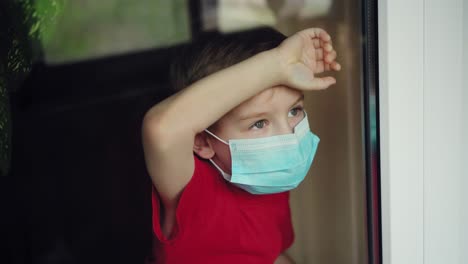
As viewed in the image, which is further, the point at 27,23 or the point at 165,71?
the point at 165,71

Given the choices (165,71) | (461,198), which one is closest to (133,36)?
(165,71)

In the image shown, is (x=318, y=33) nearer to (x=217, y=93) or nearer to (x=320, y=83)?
(x=320, y=83)

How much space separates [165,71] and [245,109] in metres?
0.18

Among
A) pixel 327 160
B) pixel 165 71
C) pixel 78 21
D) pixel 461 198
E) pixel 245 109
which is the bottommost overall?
pixel 461 198

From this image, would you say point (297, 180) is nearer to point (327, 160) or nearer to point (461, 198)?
point (327, 160)

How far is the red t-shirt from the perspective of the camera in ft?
3.09

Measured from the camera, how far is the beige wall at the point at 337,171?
1.13 m

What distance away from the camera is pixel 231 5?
35.6 inches

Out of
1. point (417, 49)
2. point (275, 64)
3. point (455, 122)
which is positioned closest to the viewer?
point (275, 64)

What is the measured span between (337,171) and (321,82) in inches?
12.0

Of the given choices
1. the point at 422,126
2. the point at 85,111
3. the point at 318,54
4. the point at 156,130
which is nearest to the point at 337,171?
the point at 422,126

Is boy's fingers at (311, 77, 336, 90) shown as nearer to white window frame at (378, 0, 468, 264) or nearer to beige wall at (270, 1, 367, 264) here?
beige wall at (270, 1, 367, 264)

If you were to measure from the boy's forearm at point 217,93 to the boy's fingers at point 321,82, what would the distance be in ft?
0.35

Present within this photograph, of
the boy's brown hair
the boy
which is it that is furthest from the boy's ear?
the boy's brown hair
